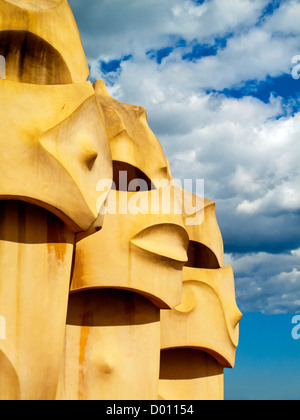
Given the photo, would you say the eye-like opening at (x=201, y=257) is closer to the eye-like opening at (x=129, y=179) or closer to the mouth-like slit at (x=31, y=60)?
the eye-like opening at (x=129, y=179)

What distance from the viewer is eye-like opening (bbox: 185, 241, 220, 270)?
1395 centimetres

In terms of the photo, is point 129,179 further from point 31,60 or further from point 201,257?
point 201,257

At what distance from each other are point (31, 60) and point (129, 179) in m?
3.17

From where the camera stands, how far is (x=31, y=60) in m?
8.76

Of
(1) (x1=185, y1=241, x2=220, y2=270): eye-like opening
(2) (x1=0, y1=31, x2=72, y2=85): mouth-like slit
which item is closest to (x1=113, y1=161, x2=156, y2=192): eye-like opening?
(2) (x1=0, y1=31, x2=72, y2=85): mouth-like slit

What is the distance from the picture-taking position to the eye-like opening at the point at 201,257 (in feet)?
45.8

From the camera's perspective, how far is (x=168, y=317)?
12.3 meters

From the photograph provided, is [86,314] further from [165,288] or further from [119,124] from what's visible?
[119,124]

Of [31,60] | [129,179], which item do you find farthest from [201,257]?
[31,60]

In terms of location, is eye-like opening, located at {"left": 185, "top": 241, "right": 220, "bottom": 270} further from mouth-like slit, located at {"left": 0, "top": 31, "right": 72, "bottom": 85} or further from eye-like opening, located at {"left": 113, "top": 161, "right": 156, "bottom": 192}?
mouth-like slit, located at {"left": 0, "top": 31, "right": 72, "bottom": 85}

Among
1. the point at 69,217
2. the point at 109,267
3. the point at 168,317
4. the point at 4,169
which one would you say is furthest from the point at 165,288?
the point at 4,169

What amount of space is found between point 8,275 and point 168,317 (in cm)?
562

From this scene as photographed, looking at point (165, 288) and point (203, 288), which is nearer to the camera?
point (165, 288)

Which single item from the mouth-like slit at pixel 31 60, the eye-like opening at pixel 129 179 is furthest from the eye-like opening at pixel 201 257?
the mouth-like slit at pixel 31 60
